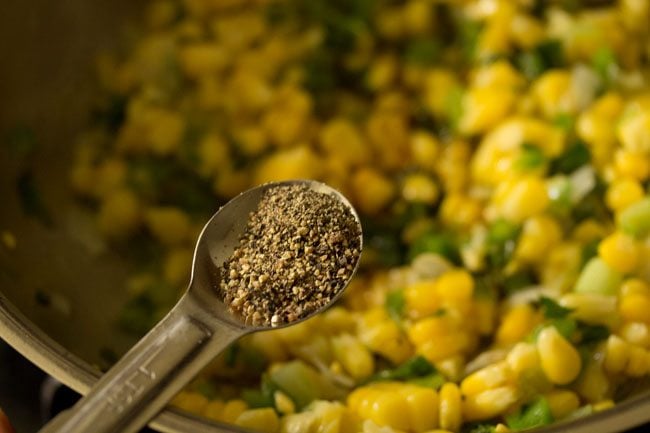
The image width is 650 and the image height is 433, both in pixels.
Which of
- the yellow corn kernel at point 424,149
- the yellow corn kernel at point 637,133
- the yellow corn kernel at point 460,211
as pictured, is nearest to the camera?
the yellow corn kernel at point 637,133

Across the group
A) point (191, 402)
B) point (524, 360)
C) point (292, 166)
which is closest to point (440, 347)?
point (524, 360)

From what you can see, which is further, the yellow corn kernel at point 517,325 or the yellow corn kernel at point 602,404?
the yellow corn kernel at point 517,325

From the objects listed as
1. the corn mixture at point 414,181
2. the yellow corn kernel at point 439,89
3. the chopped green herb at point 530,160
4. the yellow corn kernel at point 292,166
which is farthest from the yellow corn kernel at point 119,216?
the chopped green herb at point 530,160

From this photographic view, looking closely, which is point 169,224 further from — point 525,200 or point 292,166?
point 525,200

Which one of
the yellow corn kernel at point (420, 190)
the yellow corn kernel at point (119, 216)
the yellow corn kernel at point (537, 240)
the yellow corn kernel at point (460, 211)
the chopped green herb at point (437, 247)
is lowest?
the yellow corn kernel at point (537, 240)

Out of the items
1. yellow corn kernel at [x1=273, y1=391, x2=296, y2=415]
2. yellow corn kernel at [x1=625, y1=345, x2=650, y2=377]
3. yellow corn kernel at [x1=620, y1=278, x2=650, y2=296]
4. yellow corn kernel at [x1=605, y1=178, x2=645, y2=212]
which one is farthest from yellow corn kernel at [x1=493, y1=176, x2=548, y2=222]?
yellow corn kernel at [x1=273, y1=391, x2=296, y2=415]

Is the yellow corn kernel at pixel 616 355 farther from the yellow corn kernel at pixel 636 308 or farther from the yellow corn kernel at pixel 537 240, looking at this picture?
the yellow corn kernel at pixel 537 240

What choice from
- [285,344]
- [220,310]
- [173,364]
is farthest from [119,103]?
[173,364]
